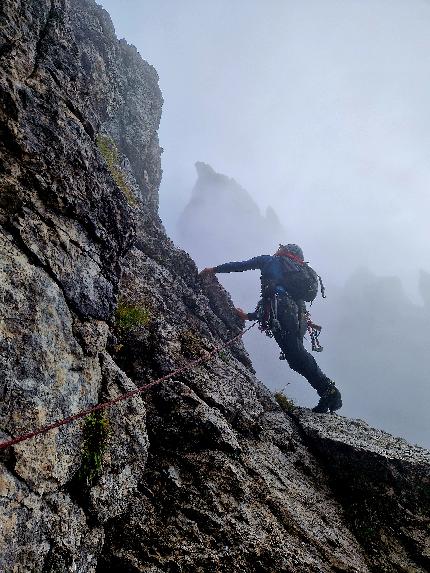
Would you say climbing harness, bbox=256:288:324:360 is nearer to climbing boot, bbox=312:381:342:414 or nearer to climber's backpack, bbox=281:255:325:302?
climber's backpack, bbox=281:255:325:302

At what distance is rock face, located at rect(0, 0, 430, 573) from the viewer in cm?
473

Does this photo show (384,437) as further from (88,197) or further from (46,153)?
(46,153)

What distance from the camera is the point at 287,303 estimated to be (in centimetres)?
1330

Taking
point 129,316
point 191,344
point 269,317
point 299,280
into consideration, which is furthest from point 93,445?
point 299,280

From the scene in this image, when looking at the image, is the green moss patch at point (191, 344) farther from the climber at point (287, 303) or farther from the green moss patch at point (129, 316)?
the climber at point (287, 303)

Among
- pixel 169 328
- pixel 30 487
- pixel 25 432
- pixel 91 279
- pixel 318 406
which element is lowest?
pixel 30 487

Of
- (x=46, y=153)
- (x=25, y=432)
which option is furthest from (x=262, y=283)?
(x=25, y=432)

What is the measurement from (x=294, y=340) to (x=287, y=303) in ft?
4.42

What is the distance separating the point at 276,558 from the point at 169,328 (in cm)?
529

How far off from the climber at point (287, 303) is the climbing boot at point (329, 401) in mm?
124

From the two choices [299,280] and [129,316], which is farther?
[299,280]

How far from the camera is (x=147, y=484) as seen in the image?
6.25 meters

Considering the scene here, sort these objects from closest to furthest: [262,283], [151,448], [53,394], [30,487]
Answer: [30,487]
[53,394]
[151,448]
[262,283]

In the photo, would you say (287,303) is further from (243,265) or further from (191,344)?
(191,344)
